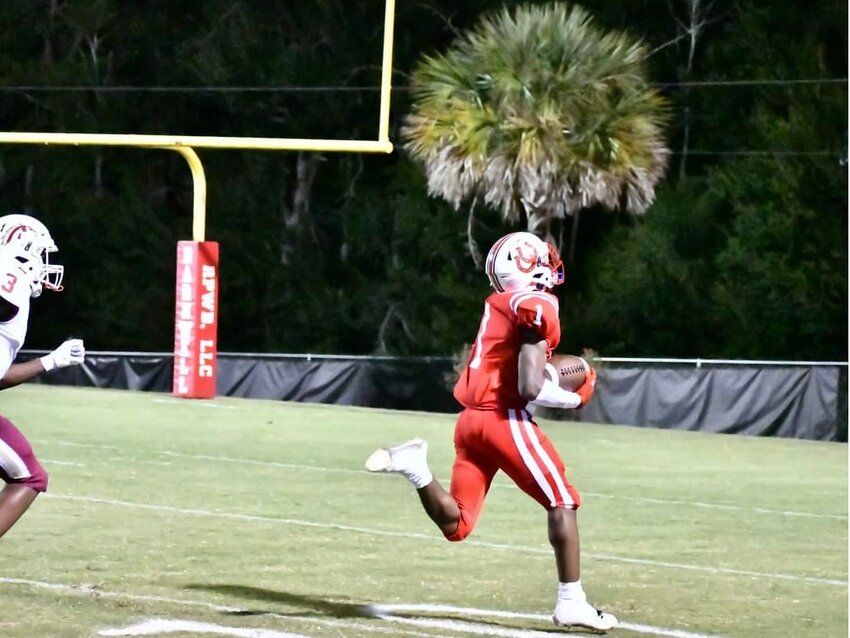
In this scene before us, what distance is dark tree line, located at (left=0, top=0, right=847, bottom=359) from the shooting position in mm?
37469

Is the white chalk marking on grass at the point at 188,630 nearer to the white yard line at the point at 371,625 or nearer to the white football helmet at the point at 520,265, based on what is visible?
the white yard line at the point at 371,625

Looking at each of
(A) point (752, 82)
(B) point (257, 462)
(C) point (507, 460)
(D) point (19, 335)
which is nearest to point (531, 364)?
(C) point (507, 460)

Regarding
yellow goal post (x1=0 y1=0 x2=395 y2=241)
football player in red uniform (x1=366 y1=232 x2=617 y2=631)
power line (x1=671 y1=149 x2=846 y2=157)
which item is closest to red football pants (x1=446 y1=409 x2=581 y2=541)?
football player in red uniform (x1=366 y1=232 x2=617 y2=631)

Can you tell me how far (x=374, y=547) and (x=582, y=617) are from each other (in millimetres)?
3114

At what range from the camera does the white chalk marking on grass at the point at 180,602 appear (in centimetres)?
785

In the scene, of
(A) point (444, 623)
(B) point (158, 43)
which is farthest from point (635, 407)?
(B) point (158, 43)

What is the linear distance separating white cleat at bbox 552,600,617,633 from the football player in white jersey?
2267 mm

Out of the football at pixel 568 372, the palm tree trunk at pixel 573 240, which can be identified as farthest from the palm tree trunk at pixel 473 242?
the football at pixel 568 372

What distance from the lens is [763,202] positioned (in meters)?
36.2

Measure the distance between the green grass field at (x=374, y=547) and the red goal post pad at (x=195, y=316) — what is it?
0.64 metres

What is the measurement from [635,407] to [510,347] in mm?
17079

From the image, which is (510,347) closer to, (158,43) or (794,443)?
(794,443)

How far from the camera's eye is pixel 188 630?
25.1 feet

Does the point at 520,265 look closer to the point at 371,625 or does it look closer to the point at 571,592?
the point at 571,592
